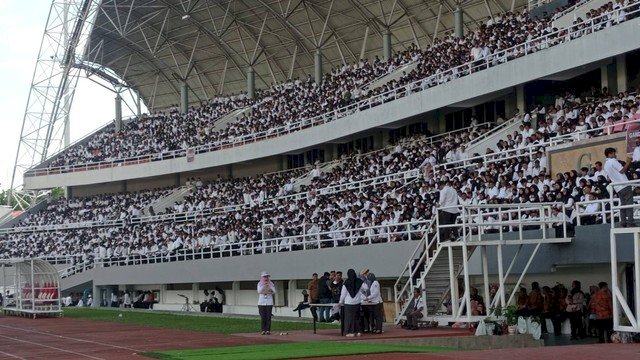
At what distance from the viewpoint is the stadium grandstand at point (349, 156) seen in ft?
83.2

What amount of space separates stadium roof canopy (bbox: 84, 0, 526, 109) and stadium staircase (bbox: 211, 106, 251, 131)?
176 inches

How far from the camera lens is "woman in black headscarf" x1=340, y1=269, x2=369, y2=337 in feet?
78.9

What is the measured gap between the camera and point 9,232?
69625 millimetres

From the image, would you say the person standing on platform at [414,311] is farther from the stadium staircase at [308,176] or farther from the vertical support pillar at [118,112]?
the vertical support pillar at [118,112]

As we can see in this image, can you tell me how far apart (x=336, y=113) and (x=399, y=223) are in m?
19.0

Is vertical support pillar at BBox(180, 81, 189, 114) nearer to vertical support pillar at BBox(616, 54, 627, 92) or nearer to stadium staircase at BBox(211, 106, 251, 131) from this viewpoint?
stadium staircase at BBox(211, 106, 251, 131)

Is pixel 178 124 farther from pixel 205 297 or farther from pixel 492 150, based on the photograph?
pixel 492 150

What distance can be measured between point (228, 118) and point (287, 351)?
154 ft

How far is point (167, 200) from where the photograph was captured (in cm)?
6378

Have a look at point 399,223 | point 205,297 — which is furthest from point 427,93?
point 205,297

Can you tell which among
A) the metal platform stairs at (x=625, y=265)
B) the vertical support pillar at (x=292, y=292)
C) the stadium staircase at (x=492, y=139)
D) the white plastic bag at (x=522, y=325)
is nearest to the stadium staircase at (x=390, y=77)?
the vertical support pillar at (x=292, y=292)

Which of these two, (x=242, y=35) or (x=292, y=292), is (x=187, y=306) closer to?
(x=292, y=292)

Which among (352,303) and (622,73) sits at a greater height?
(622,73)

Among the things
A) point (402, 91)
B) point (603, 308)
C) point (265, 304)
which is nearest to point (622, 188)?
point (603, 308)
